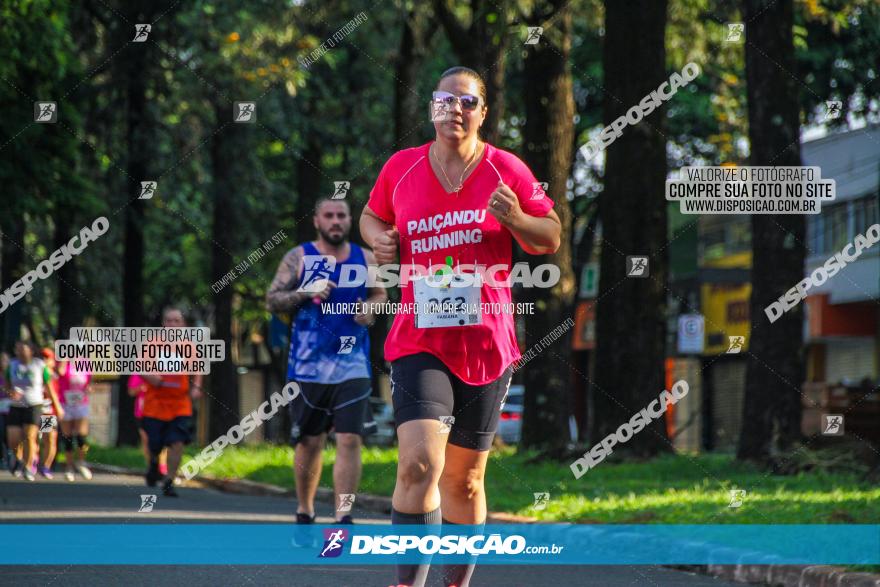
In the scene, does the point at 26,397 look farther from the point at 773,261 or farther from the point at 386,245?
the point at 386,245

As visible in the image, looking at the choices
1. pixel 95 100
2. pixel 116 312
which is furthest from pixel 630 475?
pixel 116 312

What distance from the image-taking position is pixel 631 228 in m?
16.8

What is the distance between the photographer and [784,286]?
15.6 meters

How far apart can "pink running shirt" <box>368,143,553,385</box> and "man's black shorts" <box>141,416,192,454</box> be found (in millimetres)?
10407

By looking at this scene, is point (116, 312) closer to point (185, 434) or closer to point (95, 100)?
point (95, 100)

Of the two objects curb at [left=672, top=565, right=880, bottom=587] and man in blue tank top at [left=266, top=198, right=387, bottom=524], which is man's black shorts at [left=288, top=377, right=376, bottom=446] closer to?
man in blue tank top at [left=266, top=198, right=387, bottom=524]

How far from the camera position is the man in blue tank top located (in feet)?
32.0

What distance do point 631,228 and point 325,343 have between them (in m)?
7.52

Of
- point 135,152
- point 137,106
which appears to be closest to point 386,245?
point 135,152

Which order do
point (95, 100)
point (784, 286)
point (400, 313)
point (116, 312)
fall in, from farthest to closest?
point (116, 312), point (95, 100), point (784, 286), point (400, 313)

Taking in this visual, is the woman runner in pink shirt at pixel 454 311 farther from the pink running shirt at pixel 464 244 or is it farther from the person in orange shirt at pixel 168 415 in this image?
the person in orange shirt at pixel 168 415

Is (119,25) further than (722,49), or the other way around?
(119,25)

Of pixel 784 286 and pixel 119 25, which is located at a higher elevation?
pixel 119 25

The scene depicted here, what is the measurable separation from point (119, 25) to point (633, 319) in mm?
13449
